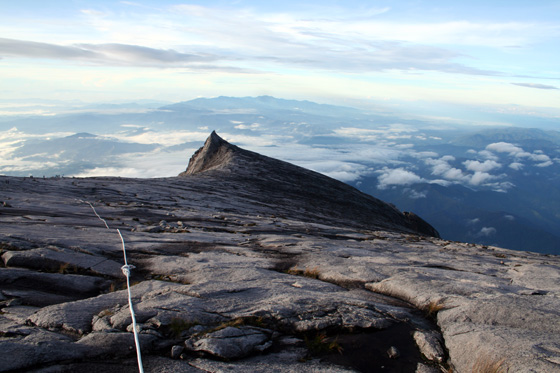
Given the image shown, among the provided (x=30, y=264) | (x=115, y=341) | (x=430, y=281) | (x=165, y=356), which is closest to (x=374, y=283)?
(x=430, y=281)

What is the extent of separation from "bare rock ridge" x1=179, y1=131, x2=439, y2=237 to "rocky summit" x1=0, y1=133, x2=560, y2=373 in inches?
767

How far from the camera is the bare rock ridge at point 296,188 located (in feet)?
140

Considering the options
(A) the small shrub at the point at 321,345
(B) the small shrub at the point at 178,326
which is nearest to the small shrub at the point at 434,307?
(A) the small shrub at the point at 321,345

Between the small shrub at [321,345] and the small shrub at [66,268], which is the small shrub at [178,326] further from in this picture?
the small shrub at [66,268]

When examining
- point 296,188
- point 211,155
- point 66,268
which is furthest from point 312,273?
point 211,155

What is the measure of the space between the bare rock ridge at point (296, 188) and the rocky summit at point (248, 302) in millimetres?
19476

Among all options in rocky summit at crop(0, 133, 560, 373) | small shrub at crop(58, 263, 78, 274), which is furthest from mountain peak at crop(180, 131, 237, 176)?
small shrub at crop(58, 263, 78, 274)

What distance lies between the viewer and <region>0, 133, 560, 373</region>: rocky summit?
779 centimetres

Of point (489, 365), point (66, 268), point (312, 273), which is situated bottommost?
point (312, 273)

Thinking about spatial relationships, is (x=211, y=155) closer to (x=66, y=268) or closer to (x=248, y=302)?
(x=66, y=268)

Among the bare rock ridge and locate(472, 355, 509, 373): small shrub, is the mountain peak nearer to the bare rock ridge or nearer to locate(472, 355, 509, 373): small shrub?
the bare rock ridge

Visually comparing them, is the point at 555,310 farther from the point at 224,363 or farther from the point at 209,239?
the point at 209,239

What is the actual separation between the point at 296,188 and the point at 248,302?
38378 mm

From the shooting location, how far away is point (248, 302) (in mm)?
10281
